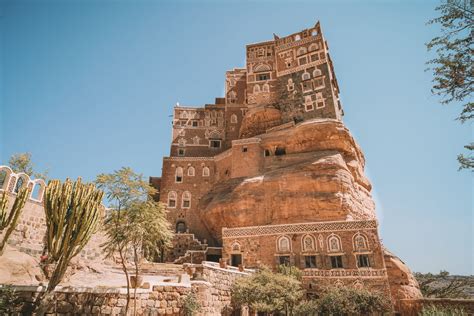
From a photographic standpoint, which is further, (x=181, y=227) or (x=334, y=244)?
(x=181, y=227)

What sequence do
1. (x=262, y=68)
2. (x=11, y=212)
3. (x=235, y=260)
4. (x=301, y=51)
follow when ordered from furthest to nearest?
1. (x=262, y=68)
2. (x=301, y=51)
3. (x=235, y=260)
4. (x=11, y=212)

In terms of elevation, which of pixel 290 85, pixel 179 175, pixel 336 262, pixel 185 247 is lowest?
pixel 336 262

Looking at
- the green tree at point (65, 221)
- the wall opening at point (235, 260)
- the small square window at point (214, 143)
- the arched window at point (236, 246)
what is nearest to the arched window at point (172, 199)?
the small square window at point (214, 143)

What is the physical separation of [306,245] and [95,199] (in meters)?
17.4

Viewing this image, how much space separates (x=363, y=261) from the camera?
21.2 metres

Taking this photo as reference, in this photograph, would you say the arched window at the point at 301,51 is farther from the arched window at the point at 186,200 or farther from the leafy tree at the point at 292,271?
the leafy tree at the point at 292,271

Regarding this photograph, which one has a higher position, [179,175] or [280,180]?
[179,175]

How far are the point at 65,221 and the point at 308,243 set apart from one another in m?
18.4

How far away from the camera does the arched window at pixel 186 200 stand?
112 feet

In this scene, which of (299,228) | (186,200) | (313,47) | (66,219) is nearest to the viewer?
(66,219)

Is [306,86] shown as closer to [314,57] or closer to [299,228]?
[314,57]

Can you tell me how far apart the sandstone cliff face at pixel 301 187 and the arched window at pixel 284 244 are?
7.34 feet

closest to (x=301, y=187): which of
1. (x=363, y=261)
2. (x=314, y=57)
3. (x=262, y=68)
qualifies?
(x=363, y=261)

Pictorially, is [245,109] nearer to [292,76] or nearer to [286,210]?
[292,76]
